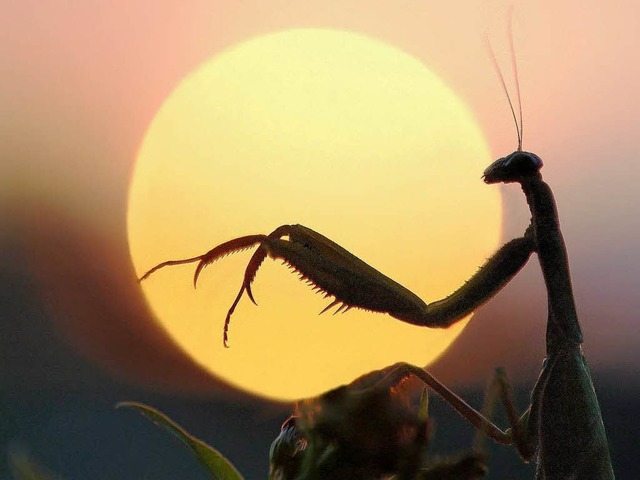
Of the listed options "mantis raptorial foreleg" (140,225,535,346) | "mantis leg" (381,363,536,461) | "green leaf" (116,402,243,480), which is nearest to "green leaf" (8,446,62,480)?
"green leaf" (116,402,243,480)

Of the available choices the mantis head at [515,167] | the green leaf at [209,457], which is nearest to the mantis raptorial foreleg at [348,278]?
the mantis head at [515,167]

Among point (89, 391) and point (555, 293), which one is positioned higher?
point (555, 293)

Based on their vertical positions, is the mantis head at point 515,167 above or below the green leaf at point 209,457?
above

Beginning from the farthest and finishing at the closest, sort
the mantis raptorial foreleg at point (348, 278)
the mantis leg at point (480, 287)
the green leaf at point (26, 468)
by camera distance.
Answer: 1. the mantis leg at point (480, 287)
2. the mantis raptorial foreleg at point (348, 278)
3. the green leaf at point (26, 468)

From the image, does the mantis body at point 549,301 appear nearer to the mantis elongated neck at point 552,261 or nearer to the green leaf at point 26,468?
the mantis elongated neck at point 552,261

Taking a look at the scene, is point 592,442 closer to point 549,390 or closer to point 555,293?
point 549,390

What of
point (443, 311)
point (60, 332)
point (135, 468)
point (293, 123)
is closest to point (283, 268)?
point (443, 311)
